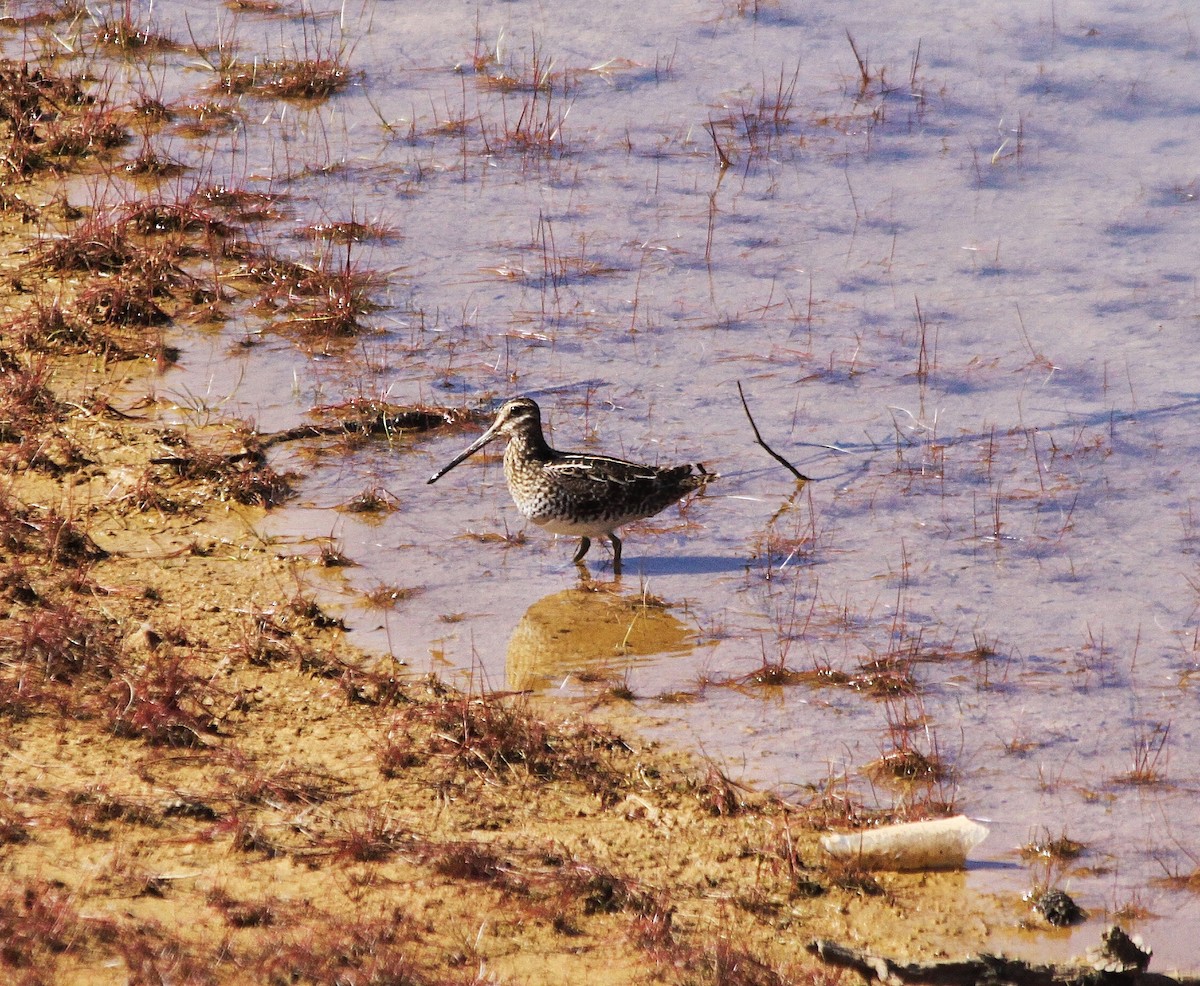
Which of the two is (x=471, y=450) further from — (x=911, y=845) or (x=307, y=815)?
(x=911, y=845)

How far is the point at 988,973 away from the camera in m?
5.25

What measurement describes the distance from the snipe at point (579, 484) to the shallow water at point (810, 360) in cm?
30

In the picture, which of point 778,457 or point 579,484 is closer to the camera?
point 579,484

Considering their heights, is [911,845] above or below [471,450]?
below

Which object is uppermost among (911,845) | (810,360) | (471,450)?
(810,360)

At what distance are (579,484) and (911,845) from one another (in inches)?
109

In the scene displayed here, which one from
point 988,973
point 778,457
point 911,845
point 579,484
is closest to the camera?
point 988,973

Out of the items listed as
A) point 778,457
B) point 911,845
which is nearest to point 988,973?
point 911,845

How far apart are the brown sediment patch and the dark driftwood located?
1.00 ft

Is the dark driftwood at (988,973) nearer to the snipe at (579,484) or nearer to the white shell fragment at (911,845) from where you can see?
the white shell fragment at (911,845)

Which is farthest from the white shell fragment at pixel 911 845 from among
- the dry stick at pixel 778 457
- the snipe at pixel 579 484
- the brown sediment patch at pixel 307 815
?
the dry stick at pixel 778 457

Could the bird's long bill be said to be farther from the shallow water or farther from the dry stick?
the dry stick

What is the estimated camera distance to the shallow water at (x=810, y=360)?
729 centimetres

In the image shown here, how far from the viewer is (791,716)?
7.23m
